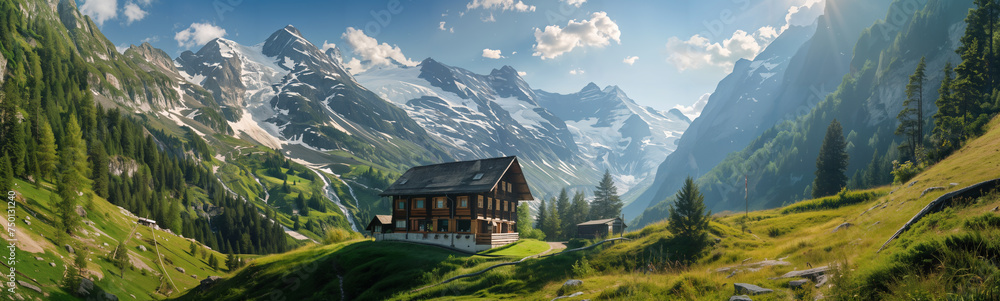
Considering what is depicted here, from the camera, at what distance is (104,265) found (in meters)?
73.2

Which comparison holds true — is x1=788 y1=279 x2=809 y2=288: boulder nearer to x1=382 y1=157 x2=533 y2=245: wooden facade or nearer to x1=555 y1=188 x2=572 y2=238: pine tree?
x1=382 y1=157 x2=533 y2=245: wooden facade

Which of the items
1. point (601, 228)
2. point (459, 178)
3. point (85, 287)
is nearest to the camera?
point (459, 178)

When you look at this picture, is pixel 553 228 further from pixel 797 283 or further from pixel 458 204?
pixel 797 283

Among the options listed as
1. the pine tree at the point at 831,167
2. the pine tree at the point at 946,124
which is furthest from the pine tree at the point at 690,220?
the pine tree at the point at 831,167

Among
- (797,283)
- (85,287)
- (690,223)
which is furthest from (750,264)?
(85,287)

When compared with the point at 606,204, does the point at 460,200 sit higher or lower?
lower

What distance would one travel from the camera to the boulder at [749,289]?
→ 47.6 feet

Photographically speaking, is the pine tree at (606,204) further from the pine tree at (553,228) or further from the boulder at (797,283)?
the boulder at (797,283)

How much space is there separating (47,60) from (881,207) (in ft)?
920

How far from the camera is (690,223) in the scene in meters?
29.9

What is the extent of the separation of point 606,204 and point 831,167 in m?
44.6

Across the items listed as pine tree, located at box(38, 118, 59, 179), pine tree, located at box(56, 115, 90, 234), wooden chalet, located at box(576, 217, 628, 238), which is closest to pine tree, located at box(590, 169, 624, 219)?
wooden chalet, located at box(576, 217, 628, 238)

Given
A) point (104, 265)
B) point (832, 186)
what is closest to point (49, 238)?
point (104, 265)

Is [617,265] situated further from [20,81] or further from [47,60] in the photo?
[47,60]
